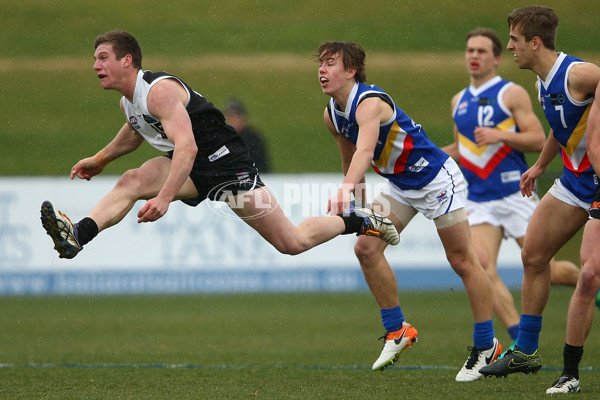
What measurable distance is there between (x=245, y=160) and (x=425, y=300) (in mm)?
6336

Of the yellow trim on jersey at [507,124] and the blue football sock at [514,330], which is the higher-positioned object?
the yellow trim on jersey at [507,124]

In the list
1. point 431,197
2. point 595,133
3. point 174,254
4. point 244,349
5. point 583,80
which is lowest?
point 244,349

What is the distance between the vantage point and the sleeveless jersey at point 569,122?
534 centimetres

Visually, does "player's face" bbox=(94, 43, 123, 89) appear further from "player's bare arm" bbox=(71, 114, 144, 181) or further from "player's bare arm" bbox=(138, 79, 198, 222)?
"player's bare arm" bbox=(71, 114, 144, 181)

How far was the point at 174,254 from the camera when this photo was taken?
11.9 meters

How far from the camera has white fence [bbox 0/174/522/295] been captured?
1190cm

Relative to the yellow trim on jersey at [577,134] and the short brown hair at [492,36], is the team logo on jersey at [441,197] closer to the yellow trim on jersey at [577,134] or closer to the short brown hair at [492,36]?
the yellow trim on jersey at [577,134]

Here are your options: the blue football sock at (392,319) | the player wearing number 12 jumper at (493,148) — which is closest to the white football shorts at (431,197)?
the blue football sock at (392,319)

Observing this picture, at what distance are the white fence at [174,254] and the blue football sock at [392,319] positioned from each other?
5691 millimetres

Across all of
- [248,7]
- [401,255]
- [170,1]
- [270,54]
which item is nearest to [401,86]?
[270,54]

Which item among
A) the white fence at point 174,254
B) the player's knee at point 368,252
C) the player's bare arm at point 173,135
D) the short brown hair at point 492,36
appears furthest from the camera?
the white fence at point 174,254

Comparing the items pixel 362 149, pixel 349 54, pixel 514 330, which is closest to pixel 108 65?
pixel 349 54

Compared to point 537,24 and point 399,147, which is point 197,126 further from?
point 537,24

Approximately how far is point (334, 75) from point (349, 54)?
192mm
